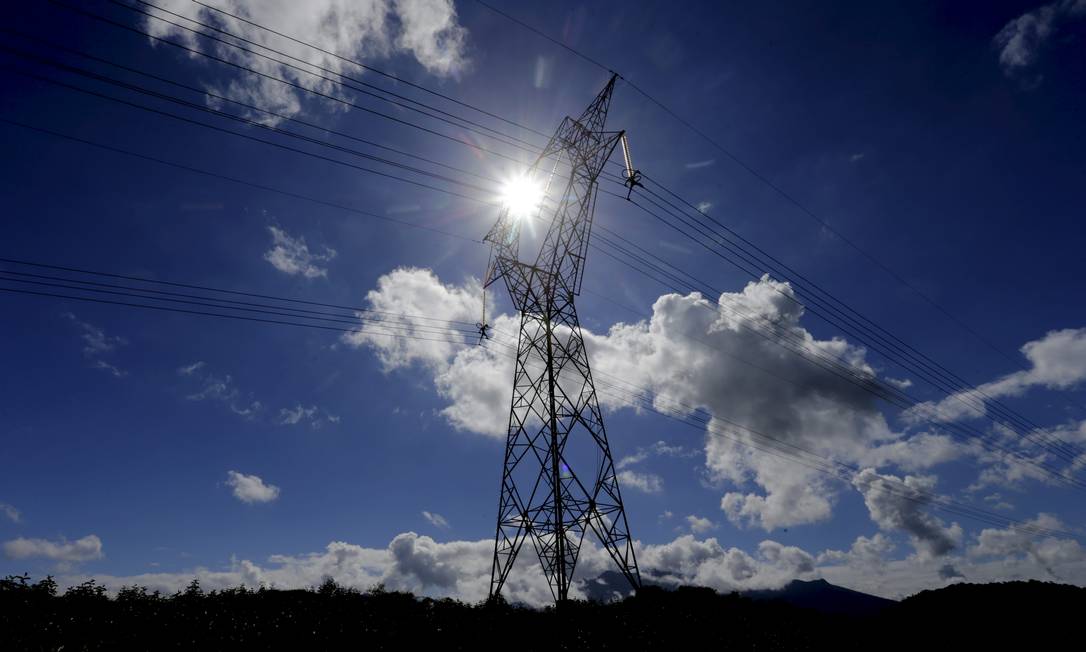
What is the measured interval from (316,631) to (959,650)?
31261 millimetres

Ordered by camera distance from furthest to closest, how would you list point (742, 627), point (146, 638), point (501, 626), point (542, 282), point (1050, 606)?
point (1050, 606) → point (542, 282) → point (742, 627) → point (501, 626) → point (146, 638)

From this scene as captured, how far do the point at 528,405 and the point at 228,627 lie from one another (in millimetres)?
15172

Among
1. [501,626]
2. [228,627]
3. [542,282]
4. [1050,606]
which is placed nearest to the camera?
[228,627]

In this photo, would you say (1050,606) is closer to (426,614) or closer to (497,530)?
(497,530)

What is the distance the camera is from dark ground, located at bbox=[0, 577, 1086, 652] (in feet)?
53.3

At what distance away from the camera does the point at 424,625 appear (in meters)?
19.9

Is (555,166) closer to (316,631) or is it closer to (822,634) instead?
(316,631)

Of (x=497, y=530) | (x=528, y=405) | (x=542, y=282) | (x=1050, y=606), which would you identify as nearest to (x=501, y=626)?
(x=497, y=530)

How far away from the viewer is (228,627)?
17.3 meters

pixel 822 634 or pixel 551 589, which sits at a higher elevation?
pixel 551 589

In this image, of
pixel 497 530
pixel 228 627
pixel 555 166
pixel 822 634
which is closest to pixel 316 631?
pixel 228 627

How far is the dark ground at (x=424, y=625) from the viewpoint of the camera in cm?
1623

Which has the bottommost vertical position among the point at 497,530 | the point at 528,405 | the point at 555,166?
the point at 497,530

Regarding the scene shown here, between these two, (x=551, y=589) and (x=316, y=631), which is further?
(x=551, y=589)
